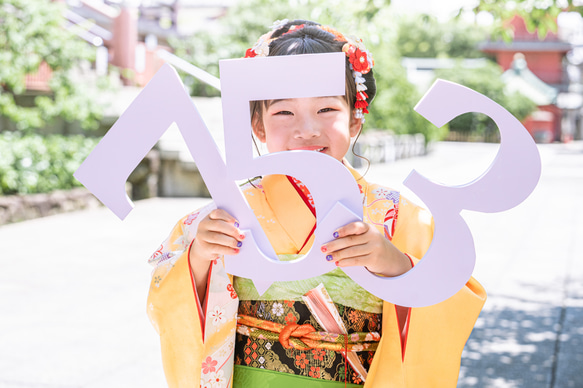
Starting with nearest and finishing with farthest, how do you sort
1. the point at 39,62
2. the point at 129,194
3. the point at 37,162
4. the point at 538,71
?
Answer: 1. the point at 37,162
2. the point at 39,62
3. the point at 129,194
4. the point at 538,71

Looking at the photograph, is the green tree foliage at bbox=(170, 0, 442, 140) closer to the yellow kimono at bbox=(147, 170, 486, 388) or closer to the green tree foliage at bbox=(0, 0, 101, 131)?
the green tree foliage at bbox=(0, 0, 101, 131)

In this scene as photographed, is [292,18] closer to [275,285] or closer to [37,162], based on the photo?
[37,162]

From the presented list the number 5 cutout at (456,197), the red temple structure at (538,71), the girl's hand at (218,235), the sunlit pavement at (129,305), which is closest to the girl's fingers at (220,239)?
the girl's hand at (218,235)

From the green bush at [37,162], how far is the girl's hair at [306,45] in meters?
Answer: 6.10

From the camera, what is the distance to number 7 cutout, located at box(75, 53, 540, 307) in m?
1.16

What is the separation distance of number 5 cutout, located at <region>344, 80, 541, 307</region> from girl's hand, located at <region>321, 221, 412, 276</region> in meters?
0.03

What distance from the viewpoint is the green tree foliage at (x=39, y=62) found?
773cm

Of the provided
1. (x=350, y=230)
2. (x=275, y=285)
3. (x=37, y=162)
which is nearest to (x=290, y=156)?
(x=350, y=230)

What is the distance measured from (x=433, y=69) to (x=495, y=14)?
34629 millimetres

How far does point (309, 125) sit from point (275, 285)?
0.39 metres

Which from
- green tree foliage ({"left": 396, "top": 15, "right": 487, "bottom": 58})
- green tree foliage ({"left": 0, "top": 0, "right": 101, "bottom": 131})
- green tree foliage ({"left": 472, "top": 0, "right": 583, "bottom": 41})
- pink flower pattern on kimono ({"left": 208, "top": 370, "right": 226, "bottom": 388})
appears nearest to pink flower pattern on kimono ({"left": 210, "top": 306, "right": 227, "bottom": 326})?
pink flower pattern on kimono ({"left": 208, "top": 370, "right": 226, "bottom": 388})

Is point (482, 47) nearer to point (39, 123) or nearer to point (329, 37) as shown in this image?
point (39, 123)

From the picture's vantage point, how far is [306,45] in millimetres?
1494

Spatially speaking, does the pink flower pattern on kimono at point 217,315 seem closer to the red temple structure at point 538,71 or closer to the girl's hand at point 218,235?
the girl's hand at point 218,235
